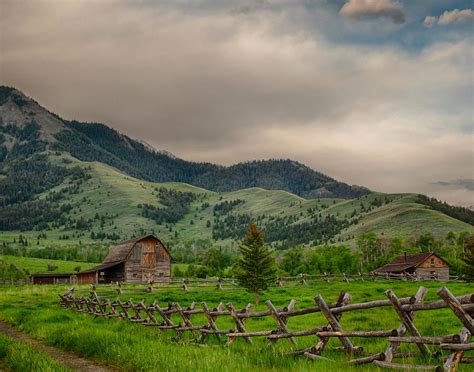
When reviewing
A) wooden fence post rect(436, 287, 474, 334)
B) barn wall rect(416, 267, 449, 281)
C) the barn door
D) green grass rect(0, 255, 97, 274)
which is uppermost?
wooden fence post rect(436, 287, 474, 334)

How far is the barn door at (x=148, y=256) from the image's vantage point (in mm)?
92062

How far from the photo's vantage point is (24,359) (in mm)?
12875

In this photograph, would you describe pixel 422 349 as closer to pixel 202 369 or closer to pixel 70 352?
pixel 202 369

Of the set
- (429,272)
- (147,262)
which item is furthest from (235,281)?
(429,272)

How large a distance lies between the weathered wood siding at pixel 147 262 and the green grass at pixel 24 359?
2966 inches

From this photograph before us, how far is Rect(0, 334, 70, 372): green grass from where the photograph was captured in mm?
11542

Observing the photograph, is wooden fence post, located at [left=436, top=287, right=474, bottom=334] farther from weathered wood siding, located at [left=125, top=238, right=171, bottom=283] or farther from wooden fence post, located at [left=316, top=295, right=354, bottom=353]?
weathered wood siding, located at [left=125, top=238, right=171, bottom=283]

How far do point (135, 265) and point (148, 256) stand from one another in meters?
3.05

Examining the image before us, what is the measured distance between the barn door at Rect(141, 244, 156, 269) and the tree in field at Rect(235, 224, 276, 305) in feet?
156

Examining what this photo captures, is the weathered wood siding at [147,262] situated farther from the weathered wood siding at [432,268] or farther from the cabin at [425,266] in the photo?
the weathered wood siding at [432,268]

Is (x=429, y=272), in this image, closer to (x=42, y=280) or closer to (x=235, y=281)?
(x=235, y=281)

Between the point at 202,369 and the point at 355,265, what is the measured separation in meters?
117

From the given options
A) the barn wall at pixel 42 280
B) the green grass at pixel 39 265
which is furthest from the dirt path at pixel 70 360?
the green grass at pixel 39 265

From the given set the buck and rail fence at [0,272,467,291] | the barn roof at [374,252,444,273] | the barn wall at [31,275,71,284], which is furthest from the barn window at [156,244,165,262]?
the barn roof at [374,252,444,273]
